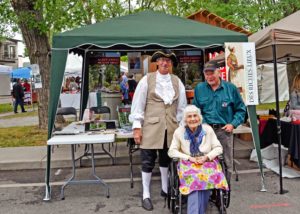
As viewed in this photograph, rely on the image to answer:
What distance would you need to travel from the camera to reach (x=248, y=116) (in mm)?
5133

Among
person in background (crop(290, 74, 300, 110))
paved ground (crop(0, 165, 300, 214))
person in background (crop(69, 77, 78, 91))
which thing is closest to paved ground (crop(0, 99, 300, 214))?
paved ground (crop(0, 165, 300, 214))

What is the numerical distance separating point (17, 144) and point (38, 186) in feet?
11.1

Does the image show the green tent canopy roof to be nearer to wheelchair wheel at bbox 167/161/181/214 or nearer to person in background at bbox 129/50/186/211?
person in background at bbox 129/50/186/211

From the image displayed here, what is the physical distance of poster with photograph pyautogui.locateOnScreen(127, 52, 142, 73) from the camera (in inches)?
318

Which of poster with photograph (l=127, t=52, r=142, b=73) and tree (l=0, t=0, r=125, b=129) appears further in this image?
tree (l=0, t=0, r=125, b=129)

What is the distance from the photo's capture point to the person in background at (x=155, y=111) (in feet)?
14.4

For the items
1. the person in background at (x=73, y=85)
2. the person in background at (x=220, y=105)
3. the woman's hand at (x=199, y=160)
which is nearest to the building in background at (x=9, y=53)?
the person in background at (x=73, y=85)

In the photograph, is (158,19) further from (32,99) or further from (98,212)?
(32,99)

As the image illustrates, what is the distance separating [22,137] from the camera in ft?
32.0

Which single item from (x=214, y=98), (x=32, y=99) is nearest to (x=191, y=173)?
(x=214, y=98)

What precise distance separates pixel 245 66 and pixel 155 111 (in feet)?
5.01

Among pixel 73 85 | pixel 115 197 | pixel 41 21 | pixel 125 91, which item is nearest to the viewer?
pixel 115 197

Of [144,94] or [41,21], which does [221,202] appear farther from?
[41,21]

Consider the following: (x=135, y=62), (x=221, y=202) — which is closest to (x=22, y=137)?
(x=135, y=62)
